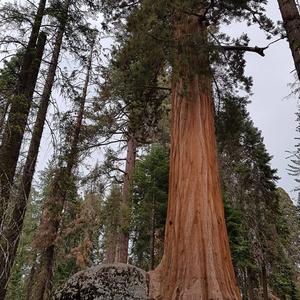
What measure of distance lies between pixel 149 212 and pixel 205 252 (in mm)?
10308

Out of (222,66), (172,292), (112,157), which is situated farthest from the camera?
(112,157)

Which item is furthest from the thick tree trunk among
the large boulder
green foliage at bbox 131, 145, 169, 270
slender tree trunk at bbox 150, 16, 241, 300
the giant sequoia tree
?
green foliage at bbox 131, 145, 169, 270

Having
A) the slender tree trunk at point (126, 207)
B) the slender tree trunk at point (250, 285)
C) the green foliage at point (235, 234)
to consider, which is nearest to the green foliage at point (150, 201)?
the slender tree trunk at point (126, 207)

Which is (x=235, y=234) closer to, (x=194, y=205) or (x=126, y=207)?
(x=126, y=207)

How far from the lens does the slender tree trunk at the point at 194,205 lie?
384 cm

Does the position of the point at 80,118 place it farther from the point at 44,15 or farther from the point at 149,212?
the point at 44,15

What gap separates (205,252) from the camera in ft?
12.9

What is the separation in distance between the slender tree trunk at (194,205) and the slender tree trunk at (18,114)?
99.5 inches

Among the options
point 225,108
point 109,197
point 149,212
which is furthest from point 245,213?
point 225,108

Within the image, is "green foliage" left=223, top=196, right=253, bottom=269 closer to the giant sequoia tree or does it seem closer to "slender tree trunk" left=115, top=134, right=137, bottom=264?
"slender tree trunk" left=115, top=134, right=137, bottom=264

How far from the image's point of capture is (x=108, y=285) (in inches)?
177

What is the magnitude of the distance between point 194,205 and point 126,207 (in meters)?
8.93

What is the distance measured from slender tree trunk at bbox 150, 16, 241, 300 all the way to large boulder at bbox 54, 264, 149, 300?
192mm

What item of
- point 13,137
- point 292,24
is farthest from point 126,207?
point 292,24
